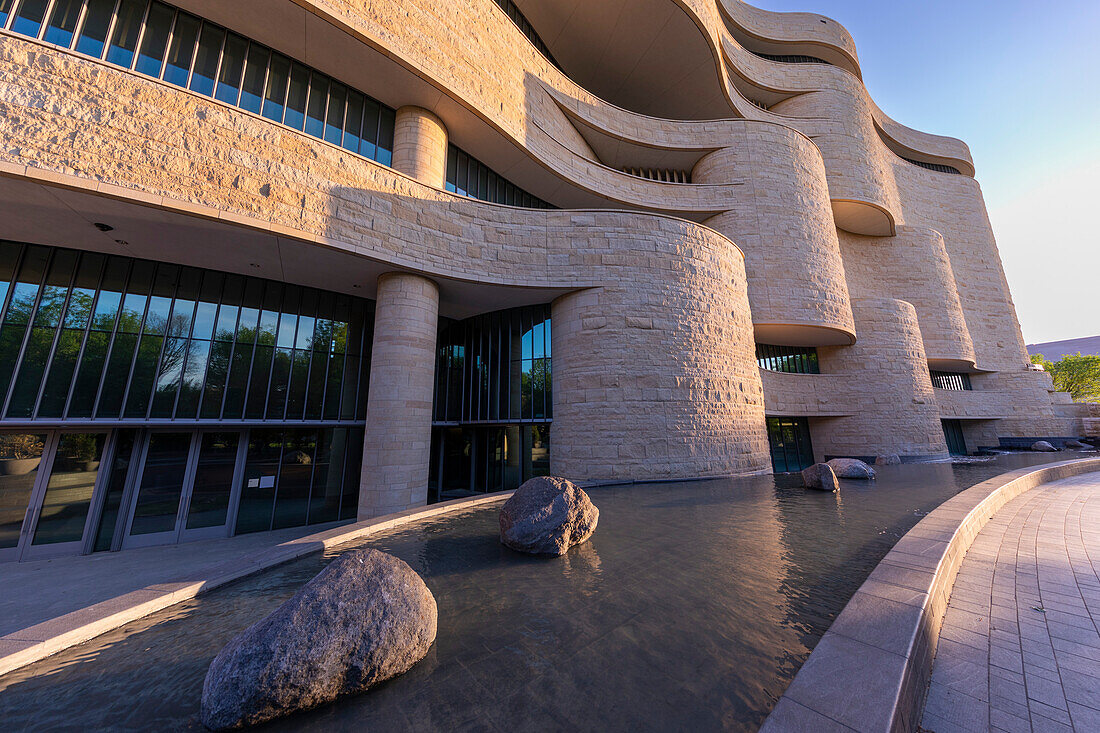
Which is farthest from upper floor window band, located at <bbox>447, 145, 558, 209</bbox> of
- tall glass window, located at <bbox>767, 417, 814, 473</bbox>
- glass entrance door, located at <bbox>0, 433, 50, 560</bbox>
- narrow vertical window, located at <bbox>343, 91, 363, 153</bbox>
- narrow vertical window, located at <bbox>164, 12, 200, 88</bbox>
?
tall glass window, located at <bbox>767, 417, 814, 473</bbox>

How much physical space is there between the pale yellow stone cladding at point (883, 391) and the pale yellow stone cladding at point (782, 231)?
7.42 ft

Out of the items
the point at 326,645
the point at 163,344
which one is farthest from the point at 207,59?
the point at 326,645

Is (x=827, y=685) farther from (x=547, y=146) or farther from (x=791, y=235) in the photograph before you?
(x=791, y=235)

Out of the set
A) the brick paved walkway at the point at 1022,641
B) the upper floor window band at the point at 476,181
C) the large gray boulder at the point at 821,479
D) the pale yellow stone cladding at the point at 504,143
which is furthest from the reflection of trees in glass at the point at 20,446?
the large gray boulder at the point at 821,479

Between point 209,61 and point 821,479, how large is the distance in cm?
2053

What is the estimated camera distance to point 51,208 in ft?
26.6

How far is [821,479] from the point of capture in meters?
9.66

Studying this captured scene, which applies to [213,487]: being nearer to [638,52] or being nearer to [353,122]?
[353,122]

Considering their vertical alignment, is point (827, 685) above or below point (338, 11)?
below

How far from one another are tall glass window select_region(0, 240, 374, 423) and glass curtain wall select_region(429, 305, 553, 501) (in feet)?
12.5

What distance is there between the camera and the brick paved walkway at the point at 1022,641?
238 cm

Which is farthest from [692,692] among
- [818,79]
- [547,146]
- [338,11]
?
[818,79]

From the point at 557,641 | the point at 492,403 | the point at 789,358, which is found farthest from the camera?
the point at 789,358

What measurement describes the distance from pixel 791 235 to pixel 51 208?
85.8 feet
